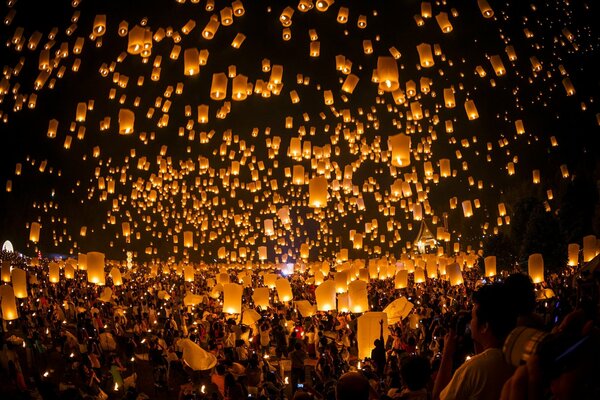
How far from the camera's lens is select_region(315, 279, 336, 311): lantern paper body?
1177 cm

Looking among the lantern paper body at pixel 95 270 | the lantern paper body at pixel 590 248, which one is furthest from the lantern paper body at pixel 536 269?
the lantern paper body at pixel 95 270

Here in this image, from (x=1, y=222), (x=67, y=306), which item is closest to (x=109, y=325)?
(x=67, y=306)

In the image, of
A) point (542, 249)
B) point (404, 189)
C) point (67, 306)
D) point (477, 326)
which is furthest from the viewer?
point (542, 249)

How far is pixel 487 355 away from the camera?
95.3 inches

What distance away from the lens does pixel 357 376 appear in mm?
2691

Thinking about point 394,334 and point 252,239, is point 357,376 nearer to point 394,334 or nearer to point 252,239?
point 394,334

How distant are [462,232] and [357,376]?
39.6 m

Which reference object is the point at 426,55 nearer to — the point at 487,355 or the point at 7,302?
the point at 487,355

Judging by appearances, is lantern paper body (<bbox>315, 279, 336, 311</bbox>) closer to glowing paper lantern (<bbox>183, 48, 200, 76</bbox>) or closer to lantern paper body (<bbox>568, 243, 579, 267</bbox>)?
glowing paper lantern (<bbox>183, 48, 200, 76</bbox>)

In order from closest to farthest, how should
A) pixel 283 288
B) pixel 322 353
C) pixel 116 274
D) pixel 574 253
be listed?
pixel 322 353, pixel 283 288, pixel 574 253, pixel 116 274

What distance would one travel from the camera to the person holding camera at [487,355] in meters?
2.40

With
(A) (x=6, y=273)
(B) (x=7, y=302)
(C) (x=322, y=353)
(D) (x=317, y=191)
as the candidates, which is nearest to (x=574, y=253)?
(D) (x=317, y=191)

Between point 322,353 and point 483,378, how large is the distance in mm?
6990

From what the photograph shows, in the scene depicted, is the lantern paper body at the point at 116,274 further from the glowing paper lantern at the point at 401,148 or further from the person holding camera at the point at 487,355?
the person holding camera at the point at 487,355
